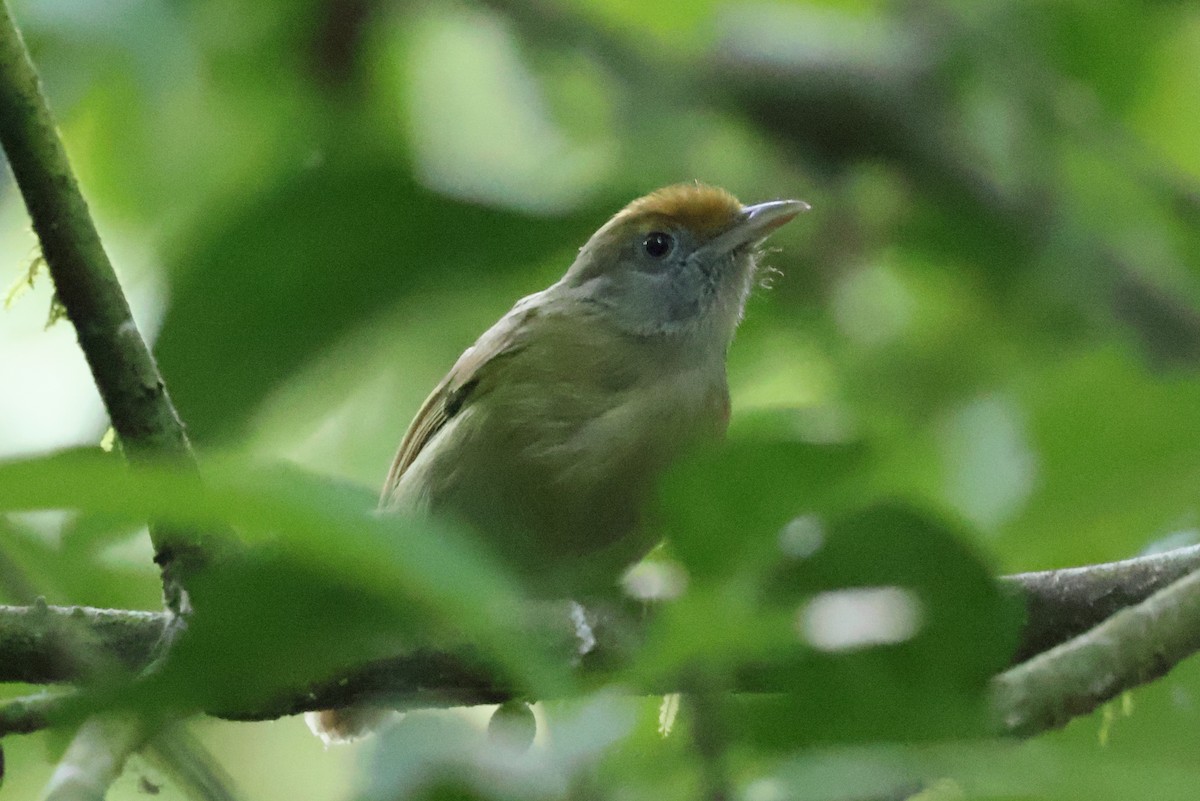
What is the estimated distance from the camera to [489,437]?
3.24 metres

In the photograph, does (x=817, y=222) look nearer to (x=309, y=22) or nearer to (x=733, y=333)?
(x=733, y=333)

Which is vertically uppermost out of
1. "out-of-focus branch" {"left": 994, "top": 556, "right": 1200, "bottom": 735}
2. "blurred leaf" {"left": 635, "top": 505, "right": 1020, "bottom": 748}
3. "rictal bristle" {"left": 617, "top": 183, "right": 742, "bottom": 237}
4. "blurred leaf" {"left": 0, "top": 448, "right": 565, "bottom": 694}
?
"rictal bristle" {"left": 617, "top": 183, "right": 742, "bottom": 237}

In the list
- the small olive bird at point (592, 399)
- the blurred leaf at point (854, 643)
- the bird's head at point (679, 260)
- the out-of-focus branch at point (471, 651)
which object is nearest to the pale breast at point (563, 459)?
the small olive bird at point (592, 399)

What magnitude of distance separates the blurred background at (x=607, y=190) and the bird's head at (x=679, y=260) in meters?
0.11

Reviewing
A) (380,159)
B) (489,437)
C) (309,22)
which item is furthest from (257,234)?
(309,22)

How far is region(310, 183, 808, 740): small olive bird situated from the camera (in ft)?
10.2

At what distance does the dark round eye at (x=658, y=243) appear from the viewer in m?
4.06

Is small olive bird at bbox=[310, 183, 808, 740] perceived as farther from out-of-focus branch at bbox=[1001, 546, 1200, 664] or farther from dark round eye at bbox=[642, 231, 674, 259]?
out-of-focus branch at bbox=[1001, 546, 1200, 664]

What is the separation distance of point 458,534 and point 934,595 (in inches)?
16.6

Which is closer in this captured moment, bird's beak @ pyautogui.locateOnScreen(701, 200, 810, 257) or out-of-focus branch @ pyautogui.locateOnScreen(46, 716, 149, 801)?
out-of-focus branch @ pyautogui.locateOnScreen(46, 716, 149, 801)

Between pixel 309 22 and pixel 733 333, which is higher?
pixel 309 22

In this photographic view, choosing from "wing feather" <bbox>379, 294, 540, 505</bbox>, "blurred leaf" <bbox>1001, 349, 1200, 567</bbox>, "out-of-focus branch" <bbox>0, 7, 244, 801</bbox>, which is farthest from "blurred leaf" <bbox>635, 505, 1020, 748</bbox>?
"wing feather" <bbox>379, 294, 540, 505</bbox>

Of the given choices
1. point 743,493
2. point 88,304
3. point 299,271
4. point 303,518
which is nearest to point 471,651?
point 88,304

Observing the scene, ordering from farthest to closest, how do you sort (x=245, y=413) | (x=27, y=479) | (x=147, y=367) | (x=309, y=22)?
(x=309, y=22) → (x=245, y=413) → (x=147, y=367) → (x=27, y=479)
